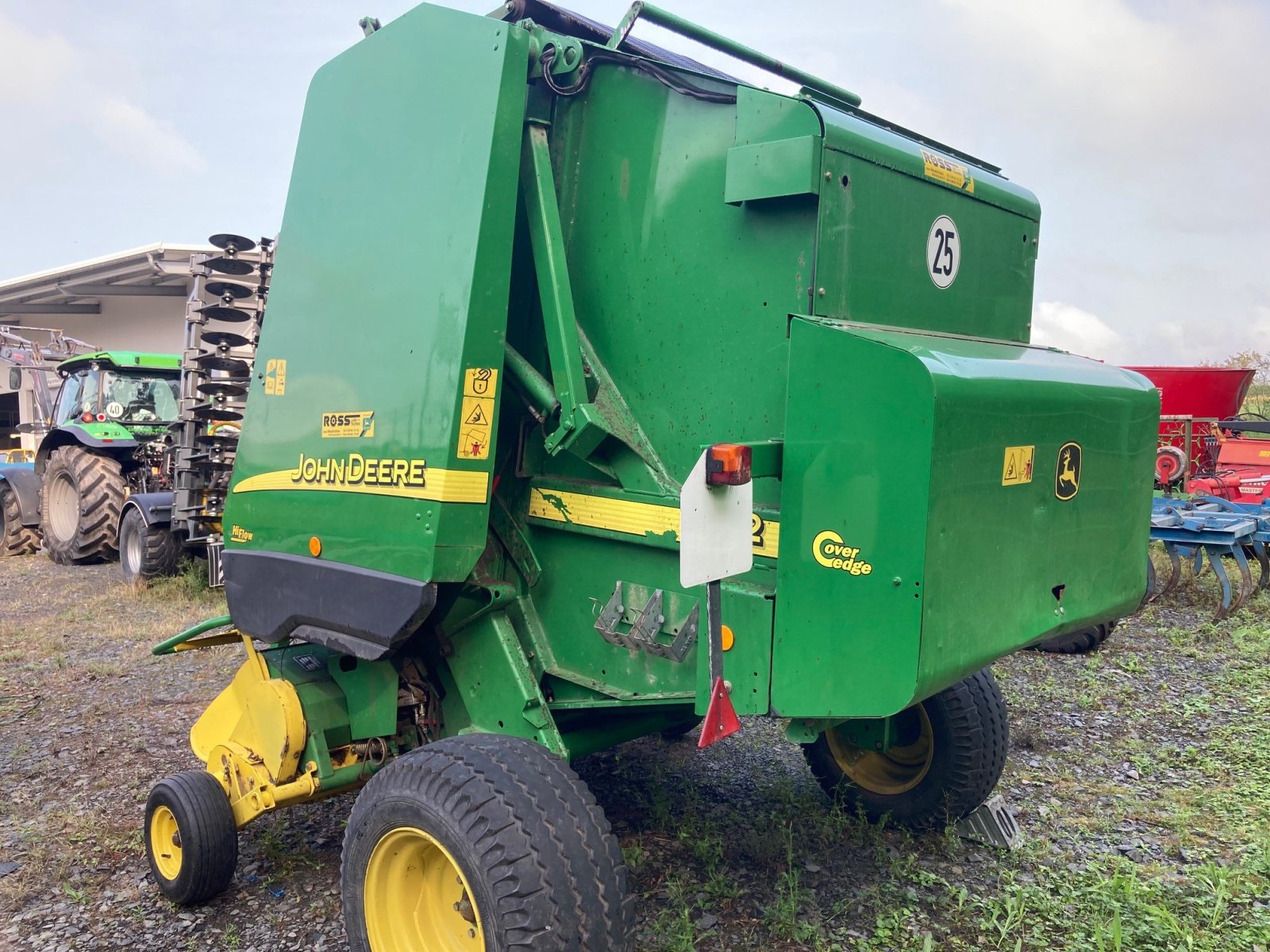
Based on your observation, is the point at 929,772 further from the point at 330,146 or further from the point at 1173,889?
the point at 330,146

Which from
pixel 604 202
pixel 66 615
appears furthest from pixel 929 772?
pixel 66 615

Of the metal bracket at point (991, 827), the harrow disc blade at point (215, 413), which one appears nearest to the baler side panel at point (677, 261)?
the metal bracket at point (991, 827)

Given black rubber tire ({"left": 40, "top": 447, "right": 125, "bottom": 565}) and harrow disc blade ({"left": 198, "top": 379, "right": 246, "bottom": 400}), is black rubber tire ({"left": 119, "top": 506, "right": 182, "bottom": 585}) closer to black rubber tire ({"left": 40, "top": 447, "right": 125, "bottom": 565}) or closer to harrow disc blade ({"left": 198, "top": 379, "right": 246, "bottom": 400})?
black rubber tire ({"left": 40, "top": 447, "right": 125, "bottom": 565})

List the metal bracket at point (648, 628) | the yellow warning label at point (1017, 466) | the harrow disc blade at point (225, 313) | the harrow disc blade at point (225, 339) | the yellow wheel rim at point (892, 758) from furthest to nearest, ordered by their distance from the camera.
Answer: the harrow disc blade at point (225, 339) → the harrow disc blade at point (225, 313) → the yellow wheel rim at point (892, 758) → the metal bracket at point (648, 628) → the yellow warning label at point (1017, 466)

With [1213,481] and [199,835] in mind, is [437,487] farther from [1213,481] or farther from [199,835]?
[1213,481]

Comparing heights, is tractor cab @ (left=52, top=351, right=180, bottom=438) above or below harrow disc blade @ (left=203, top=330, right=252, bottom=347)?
below

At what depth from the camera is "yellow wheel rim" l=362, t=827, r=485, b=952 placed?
2.34 meters

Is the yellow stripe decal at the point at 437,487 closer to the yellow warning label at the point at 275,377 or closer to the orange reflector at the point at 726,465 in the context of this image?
the yellow warning label at the point at 275,377

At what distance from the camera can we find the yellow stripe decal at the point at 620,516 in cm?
235

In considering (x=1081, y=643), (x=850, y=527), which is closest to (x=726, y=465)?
(x=850, y=527)

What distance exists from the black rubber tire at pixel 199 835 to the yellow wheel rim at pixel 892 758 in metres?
2.16

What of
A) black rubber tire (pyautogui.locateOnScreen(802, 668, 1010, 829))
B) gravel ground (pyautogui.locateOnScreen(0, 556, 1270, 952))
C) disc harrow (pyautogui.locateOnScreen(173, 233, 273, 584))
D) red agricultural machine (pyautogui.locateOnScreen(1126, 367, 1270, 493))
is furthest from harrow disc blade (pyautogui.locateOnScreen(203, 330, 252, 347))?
red agricultural machine (pyautogui.locateOnScreen(1126, 367, 1270, 493))

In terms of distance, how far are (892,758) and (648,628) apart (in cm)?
157

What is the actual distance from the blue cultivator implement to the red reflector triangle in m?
5.65
